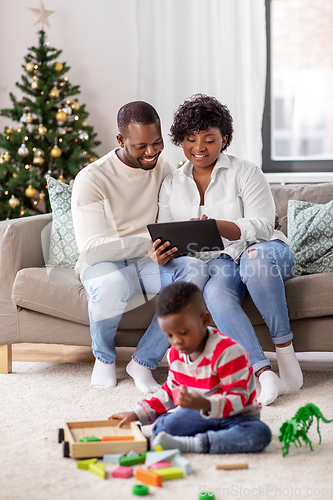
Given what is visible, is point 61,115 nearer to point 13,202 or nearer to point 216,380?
point 13,202

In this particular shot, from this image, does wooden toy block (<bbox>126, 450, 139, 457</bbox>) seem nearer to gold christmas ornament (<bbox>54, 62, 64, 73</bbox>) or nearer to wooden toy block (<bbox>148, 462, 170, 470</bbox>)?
wooden toy block (<bbox>148, 462, 170, 470</bbox>)

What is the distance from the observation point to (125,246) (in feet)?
6.37

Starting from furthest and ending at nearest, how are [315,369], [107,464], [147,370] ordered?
[315,369], [147,370], [107,464]

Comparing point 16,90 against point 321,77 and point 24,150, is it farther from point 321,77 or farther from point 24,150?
point 321,77

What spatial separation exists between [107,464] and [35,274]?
940mm

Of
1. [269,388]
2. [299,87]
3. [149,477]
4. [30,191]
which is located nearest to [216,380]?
[149,477]

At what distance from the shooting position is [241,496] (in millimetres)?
1091

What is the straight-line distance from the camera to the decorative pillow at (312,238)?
6.67ft

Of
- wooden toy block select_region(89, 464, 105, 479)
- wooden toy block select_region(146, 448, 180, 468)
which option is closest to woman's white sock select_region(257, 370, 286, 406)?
wooden toy block select_region(146, 448, 180, 468)

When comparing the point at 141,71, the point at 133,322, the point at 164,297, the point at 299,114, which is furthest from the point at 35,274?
the point at 299,114

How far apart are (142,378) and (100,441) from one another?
580mm

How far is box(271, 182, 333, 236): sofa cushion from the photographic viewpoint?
7.54 ft

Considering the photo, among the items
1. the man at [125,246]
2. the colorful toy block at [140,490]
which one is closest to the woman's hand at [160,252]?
the man at [125,246]

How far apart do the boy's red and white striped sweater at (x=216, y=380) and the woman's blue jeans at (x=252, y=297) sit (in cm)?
40
